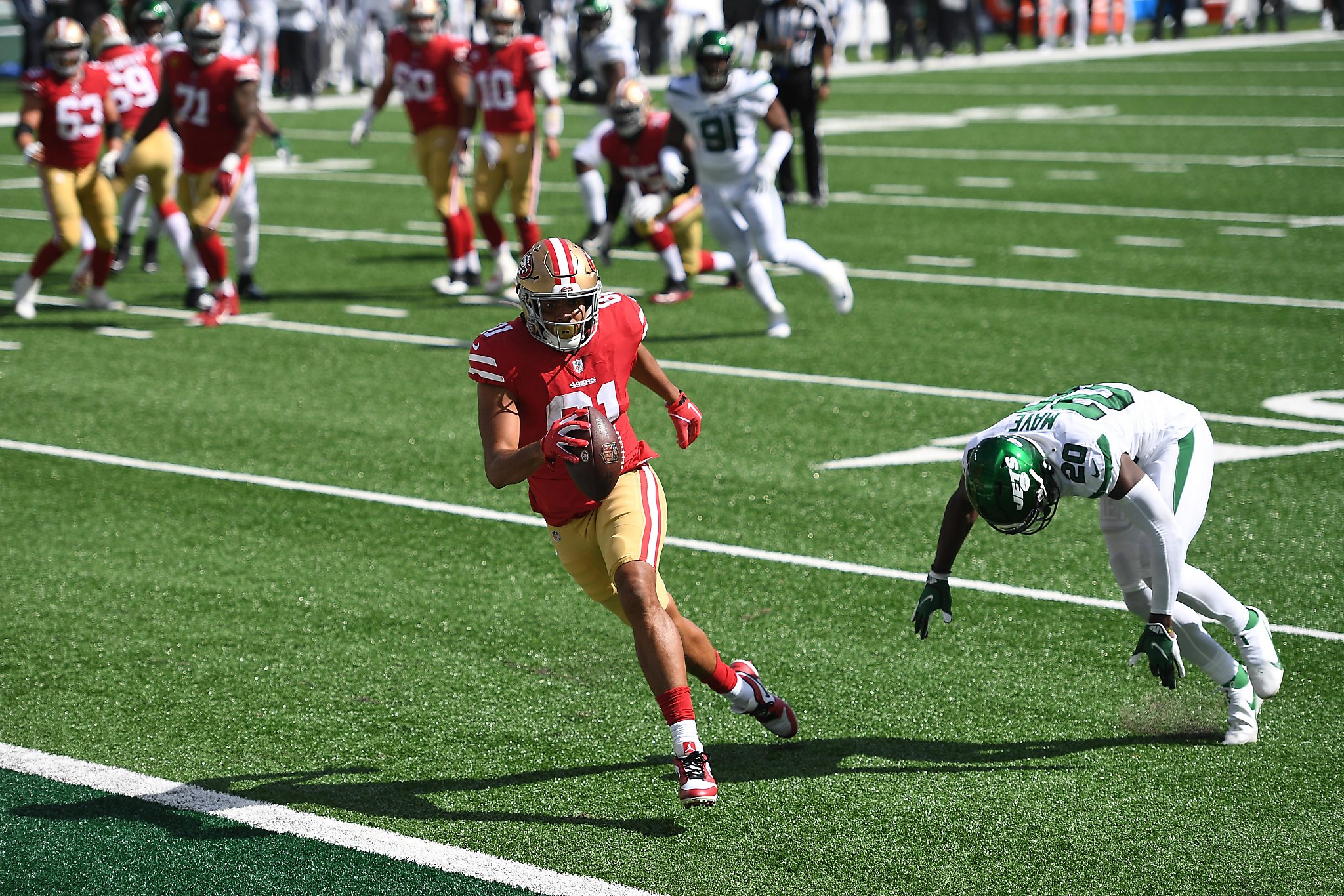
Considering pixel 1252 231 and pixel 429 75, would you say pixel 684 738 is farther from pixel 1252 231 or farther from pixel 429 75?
pixel 1252 231

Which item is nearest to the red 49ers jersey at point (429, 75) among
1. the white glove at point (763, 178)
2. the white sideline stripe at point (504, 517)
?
the white glove at point (763, 178)

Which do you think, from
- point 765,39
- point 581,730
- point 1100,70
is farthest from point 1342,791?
point 1100,70

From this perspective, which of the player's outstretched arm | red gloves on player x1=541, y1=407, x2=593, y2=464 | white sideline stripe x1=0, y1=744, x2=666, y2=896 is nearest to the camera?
white sideline stripe x1=0, y1=744, x2=666, y2=896

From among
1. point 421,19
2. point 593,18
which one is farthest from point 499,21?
point 593,18

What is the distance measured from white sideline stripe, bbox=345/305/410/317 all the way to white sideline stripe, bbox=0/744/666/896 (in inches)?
296

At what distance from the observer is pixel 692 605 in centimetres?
665

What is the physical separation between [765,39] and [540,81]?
15.5ft

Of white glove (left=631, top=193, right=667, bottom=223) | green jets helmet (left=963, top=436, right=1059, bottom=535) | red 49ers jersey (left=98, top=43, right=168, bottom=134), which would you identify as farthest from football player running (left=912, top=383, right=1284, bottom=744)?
red 49ers jersey (left=98, top=43, right=168, bottom=134)

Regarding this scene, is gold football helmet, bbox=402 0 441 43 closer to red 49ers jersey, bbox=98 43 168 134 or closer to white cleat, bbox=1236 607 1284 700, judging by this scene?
red 49ers jersey, bbox=98 43 168 134

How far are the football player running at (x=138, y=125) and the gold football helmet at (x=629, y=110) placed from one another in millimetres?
3311

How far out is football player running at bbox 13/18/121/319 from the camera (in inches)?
475

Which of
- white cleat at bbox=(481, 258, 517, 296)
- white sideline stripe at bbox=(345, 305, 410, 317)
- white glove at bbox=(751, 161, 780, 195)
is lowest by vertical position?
white sideline stripe at bbox=(345, 305, 410, 317)

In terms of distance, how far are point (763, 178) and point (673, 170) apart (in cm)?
60

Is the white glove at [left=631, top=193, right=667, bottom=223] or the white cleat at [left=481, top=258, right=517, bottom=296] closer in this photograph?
the white glove at [left=631, top=193, right=667, bottom=223]
